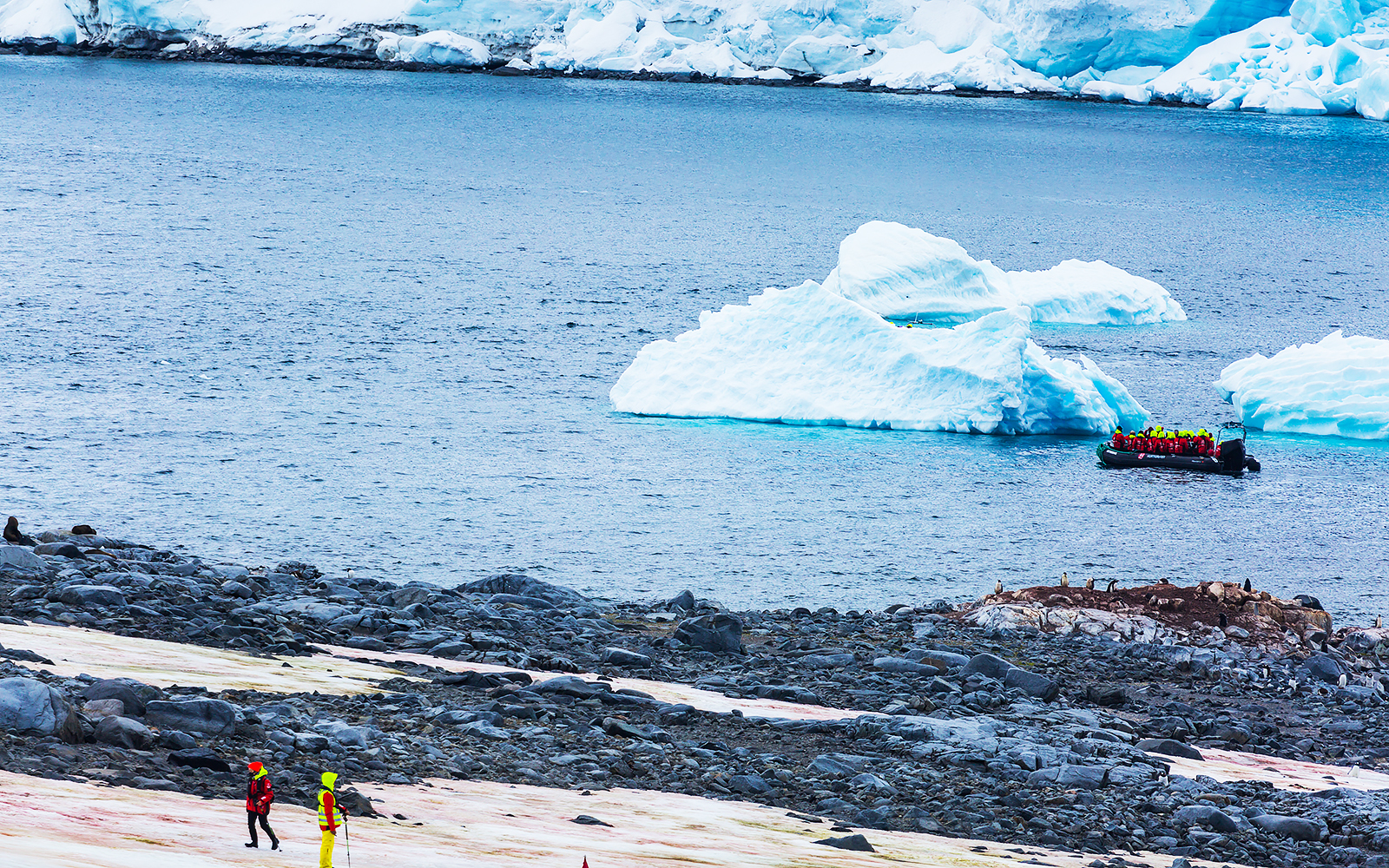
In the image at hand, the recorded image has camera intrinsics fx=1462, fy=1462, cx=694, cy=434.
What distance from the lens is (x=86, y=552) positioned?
19078mm

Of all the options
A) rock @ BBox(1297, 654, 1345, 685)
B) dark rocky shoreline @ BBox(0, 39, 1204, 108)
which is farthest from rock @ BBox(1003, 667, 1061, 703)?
dark rocky shoreline @ BBox(0, 39, 1204, 108)

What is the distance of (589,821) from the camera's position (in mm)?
10430

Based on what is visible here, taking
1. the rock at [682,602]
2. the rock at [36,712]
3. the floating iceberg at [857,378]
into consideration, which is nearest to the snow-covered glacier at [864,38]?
the floating iceberg at [857,378]

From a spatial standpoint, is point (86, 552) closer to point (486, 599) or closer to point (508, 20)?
point (486, 599)

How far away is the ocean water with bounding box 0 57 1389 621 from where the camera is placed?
26812 millimetres

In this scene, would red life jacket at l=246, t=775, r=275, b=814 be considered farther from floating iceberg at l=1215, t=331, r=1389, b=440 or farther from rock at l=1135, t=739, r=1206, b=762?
floating iceberg at l=1215, t=331, r=1389, b=440

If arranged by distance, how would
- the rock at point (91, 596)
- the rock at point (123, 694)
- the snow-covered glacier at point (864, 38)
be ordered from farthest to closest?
the snow-covered glacier at point (864, 38), the rock at point (91, 596), the rock at point (123, 694)

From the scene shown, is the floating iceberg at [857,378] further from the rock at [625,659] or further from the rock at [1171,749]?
the rock at [1171,749]

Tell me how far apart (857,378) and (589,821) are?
2733cm

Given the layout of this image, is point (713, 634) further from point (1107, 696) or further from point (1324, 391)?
point (1324, 391)

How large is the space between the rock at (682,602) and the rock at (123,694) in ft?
36.6

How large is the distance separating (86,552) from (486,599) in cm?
521

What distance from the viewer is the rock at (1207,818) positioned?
1238cm

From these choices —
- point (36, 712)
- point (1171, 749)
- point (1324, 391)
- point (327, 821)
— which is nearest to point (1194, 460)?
point (1324, 391)
